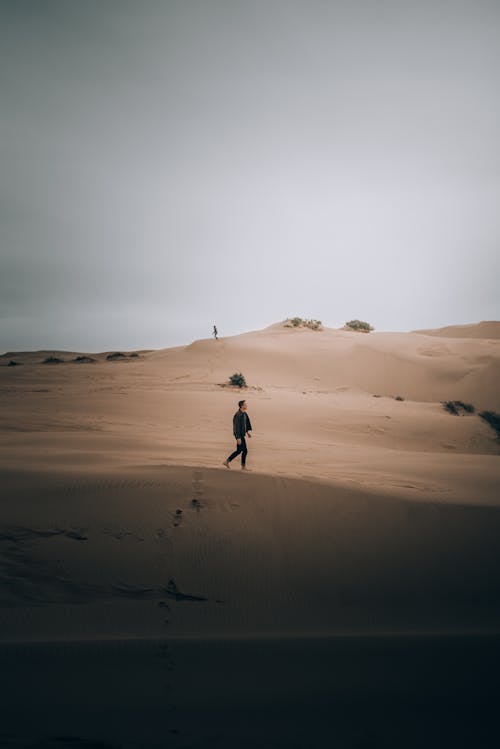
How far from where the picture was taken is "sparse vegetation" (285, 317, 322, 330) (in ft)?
117

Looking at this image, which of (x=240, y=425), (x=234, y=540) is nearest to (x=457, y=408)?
(x=240, y=425)

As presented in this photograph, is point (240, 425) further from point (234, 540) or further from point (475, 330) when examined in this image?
point (475, 330)

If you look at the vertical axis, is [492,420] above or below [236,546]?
below

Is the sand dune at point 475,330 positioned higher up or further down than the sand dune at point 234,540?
higher up

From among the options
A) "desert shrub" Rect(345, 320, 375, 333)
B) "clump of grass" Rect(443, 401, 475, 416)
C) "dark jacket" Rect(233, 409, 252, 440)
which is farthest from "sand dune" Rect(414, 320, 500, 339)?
"dark jacket" Rect(233, 409, 252, 440)

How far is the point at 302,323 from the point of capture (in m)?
36.8

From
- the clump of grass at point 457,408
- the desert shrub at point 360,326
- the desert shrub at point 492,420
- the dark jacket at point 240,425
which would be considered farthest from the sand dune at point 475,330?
the dark jacket at point 240,425

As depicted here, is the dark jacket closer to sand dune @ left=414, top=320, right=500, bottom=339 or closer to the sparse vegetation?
the sparse vegetation

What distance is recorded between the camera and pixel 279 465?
8.46m

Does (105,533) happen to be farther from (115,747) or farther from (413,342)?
(413,342)

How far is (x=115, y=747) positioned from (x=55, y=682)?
2.08 feet

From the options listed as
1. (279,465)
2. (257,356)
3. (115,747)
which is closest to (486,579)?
(115,747)

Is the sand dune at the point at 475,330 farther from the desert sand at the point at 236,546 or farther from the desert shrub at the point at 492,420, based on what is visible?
the desert sand at the point at 236,546

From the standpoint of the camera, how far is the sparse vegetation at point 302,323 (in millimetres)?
35741
